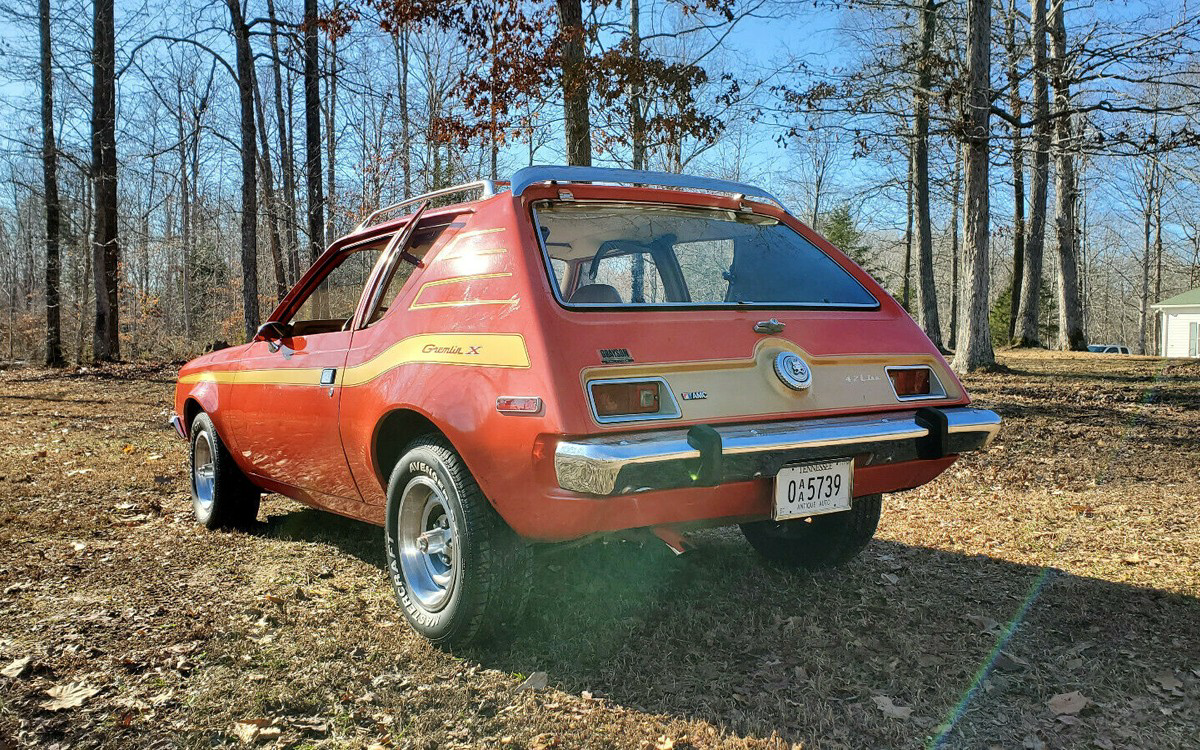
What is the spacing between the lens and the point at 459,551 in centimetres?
284

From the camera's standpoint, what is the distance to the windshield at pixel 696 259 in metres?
3.36

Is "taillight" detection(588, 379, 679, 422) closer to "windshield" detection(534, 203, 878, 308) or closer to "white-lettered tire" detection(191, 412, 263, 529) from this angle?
"windshield" detection(534, 203, 878, 308)

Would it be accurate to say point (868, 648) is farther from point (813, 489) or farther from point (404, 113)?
point (404, 113)

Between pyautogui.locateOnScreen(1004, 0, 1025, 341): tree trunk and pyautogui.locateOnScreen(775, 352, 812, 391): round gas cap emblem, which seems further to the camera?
pyautogui.locateOnScreen(1004, 0, 1025, 341): tree trunk

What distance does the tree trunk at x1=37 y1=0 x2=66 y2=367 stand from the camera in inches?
683

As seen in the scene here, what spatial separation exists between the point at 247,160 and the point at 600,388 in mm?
16239

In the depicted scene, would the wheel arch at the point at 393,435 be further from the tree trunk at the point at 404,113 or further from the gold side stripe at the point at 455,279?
the tree trunk at the point at 404,113

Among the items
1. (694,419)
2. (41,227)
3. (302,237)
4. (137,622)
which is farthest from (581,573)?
(41,227)

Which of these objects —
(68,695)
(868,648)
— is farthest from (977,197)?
(68,695)

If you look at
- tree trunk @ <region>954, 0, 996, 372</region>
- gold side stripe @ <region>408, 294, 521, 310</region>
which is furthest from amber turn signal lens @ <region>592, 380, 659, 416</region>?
tree trunk @ <region>954, 0, 996, 372</region>

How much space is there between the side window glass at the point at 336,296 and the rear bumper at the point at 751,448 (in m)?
2.11

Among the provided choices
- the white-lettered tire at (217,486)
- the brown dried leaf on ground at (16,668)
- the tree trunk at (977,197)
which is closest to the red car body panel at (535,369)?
the white-lettered tire at (217,486)

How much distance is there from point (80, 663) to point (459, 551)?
57.8 inches

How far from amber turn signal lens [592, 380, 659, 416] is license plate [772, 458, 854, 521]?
0.51 meters
